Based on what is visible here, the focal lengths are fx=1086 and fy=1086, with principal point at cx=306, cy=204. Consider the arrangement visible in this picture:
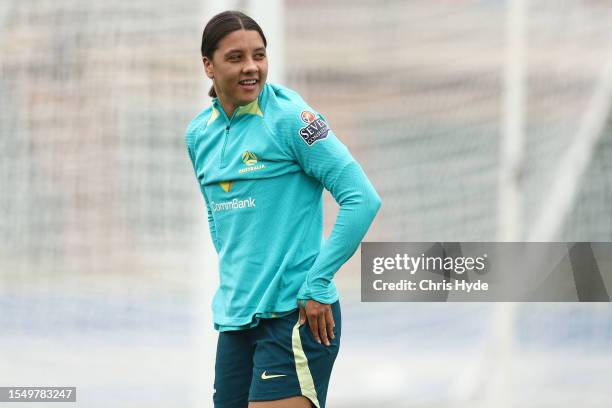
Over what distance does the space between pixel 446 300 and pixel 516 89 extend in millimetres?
862

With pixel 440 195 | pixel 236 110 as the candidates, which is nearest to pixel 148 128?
pixel 440 195

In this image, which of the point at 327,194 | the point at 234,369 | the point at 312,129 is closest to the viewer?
the point at 312,129

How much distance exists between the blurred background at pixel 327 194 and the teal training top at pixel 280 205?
1622mm

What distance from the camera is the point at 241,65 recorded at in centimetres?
245

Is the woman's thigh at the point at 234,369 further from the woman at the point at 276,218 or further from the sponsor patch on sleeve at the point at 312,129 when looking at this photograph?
the sponsor patch on sleeve at the point at 312,129

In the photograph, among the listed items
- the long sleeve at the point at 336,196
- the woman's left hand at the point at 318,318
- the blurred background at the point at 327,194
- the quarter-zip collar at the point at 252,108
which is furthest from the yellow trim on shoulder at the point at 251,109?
the blurred background at the point at 327,194

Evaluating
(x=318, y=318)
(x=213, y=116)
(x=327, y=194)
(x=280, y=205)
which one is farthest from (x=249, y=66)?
(x=327, y=194)

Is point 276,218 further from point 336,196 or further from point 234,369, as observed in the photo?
point 234,369

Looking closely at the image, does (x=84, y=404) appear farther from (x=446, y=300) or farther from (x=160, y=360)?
(x=446, y=300)

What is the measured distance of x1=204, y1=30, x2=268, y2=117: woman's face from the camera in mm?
2443

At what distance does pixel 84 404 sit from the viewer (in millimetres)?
4234

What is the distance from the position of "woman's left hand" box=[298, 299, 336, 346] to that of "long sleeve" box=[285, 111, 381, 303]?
0.02 m

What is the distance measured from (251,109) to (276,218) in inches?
10.1

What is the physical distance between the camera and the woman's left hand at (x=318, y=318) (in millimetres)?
2373
